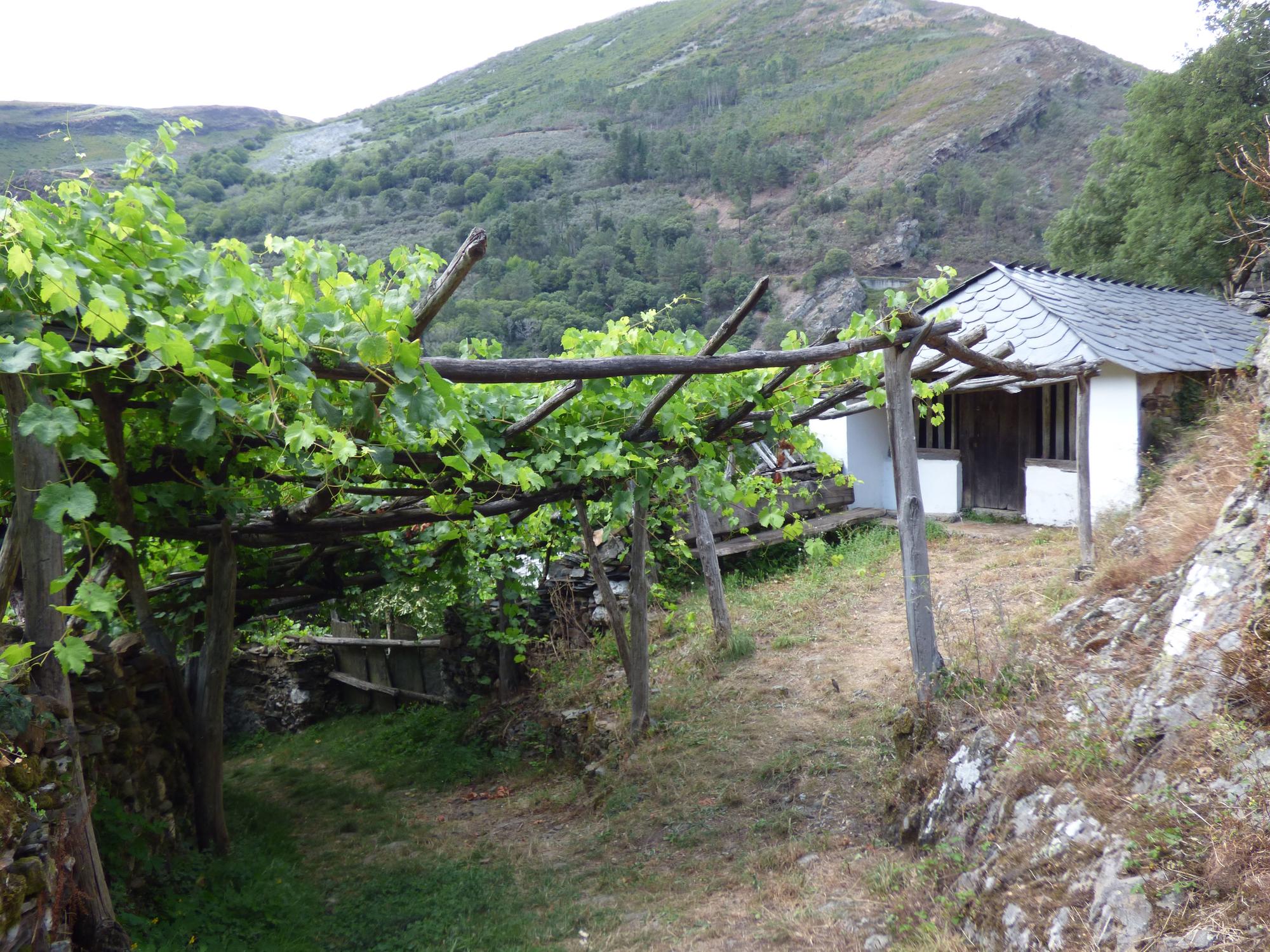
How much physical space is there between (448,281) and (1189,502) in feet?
16.3

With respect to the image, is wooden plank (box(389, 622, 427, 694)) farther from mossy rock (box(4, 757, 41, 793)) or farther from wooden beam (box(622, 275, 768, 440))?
mossy rock (box(4, 757, 41, 793))

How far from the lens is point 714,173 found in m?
43.1

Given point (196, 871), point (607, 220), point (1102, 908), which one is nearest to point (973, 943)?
point (1102, 908)

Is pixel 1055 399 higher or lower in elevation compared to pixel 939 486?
higher

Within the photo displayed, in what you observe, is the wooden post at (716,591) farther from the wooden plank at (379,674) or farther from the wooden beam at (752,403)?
the wooden plank at (379,674)

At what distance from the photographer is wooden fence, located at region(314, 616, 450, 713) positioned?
348 inches

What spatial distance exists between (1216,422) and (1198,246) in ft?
32.1

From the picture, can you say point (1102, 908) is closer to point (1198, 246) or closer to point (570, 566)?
point (570, 566)

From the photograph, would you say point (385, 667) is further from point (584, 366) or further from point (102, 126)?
point (102, 126)

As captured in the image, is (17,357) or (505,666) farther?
(505,666)

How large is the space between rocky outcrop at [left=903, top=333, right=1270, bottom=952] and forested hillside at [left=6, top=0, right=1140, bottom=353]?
21.8 m

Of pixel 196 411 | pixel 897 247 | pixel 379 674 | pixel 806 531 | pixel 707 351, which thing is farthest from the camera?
pixel 897 247

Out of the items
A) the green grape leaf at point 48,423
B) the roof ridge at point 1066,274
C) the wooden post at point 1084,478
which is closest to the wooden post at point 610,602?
the green grape leaf at point 48,423

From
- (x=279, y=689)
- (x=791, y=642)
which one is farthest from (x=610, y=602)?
(x=279, y=689)
